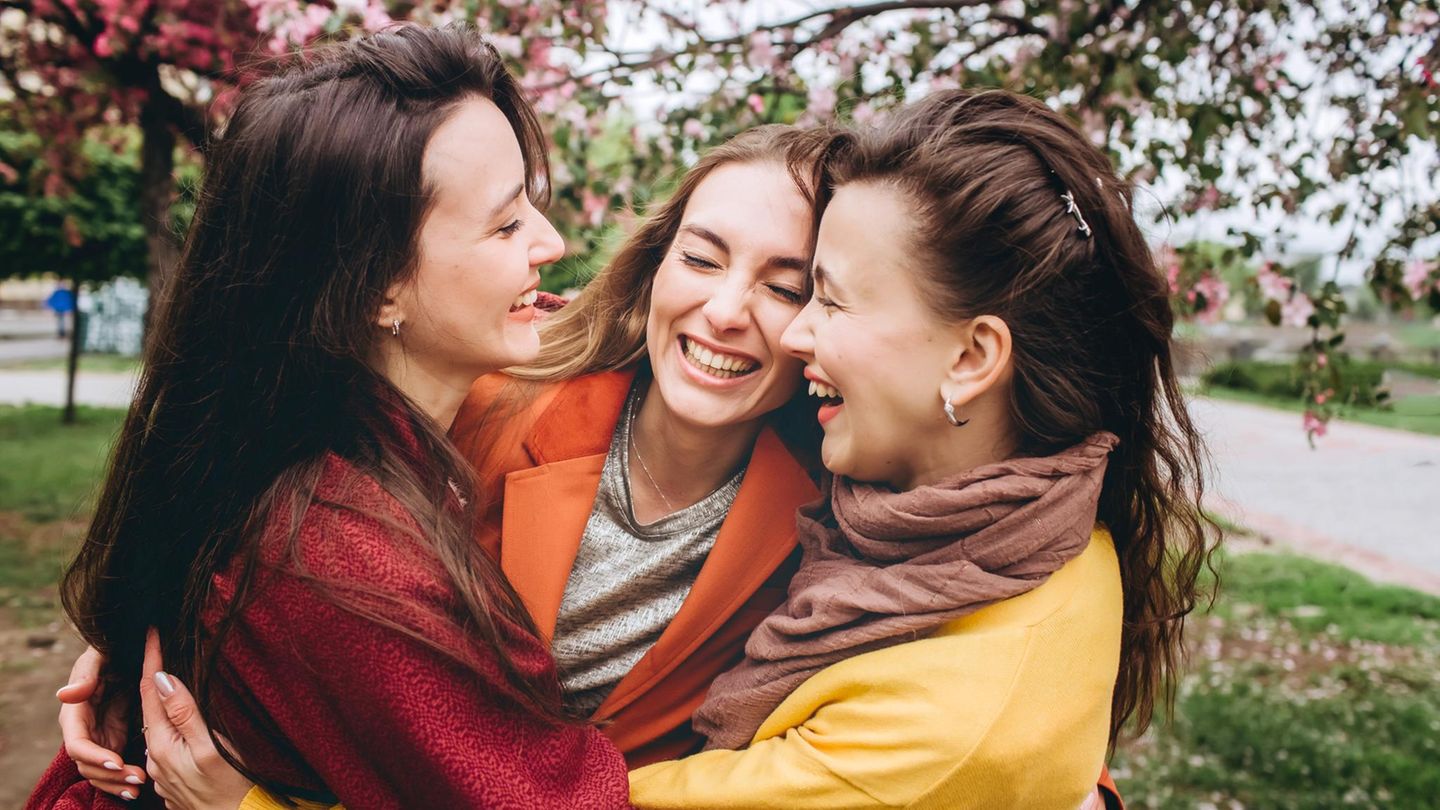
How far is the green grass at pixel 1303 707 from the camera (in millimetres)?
4867

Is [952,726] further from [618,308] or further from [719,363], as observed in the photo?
[618,308]

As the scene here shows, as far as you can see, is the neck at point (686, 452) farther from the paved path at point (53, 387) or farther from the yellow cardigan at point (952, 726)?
the paved path at point (53, 387)

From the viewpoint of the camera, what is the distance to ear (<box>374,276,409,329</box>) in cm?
191

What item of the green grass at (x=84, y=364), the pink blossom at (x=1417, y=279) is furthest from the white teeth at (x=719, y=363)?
the green grass at (x=84, y=364)

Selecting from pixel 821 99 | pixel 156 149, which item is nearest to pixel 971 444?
pixel 821 99

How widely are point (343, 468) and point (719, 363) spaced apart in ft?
2.64

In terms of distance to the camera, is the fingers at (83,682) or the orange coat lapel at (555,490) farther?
the orange coat lapel at (555,490)

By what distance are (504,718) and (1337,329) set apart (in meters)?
3.27

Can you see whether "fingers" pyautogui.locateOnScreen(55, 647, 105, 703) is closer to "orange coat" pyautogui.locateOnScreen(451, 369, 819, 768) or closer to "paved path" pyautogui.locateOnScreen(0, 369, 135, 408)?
"orange coat" pyautogui.locateOnScreen(451, 369, 819, 768)

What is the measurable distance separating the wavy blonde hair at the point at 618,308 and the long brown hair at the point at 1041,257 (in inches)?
22.9

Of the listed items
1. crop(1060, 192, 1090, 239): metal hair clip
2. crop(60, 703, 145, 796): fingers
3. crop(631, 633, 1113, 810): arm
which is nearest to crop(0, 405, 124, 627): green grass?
crop(60, 703, 145, 796): fingers

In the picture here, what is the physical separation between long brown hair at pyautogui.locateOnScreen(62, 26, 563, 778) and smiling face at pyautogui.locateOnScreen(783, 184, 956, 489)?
2.33 ft

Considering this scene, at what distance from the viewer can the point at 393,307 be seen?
1.93 m

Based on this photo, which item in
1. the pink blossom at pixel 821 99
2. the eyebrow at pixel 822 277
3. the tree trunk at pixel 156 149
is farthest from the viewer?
the tree trunk at pixel 156 149
